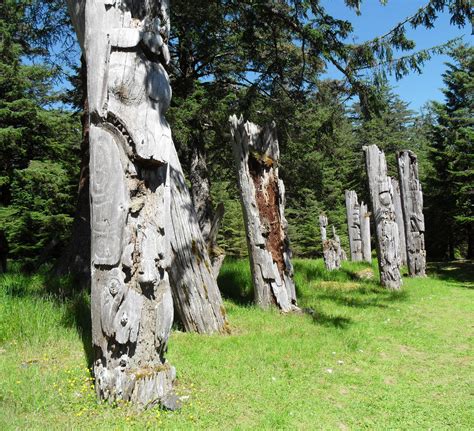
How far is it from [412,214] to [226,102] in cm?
711

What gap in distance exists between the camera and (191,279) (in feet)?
21.4

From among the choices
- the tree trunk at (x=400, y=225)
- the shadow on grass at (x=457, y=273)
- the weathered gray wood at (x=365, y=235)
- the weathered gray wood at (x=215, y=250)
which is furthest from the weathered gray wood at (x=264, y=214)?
the weathered gray wood at (x=365, y=235)

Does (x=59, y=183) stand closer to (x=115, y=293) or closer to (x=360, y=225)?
(x=360, y=225)

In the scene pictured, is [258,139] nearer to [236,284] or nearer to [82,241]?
[236,284]

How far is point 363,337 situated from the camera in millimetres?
6762

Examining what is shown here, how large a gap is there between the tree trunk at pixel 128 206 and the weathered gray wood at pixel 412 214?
1204 centimetres

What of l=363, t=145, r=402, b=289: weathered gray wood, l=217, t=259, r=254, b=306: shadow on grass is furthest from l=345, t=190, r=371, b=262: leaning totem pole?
l=217, t=259, r=254, b=306: shadow on grass

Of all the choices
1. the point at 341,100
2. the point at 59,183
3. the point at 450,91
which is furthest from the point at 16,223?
the point at 450,91

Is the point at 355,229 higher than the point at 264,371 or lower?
higher

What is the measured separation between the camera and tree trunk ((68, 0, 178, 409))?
12.5ft

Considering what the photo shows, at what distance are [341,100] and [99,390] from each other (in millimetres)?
6884

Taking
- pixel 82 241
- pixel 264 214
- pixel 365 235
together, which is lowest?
pixel 82 241

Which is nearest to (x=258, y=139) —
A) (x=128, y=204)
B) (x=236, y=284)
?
(x=236, y=284)

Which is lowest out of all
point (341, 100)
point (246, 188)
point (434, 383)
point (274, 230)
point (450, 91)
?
point (434, 383)
